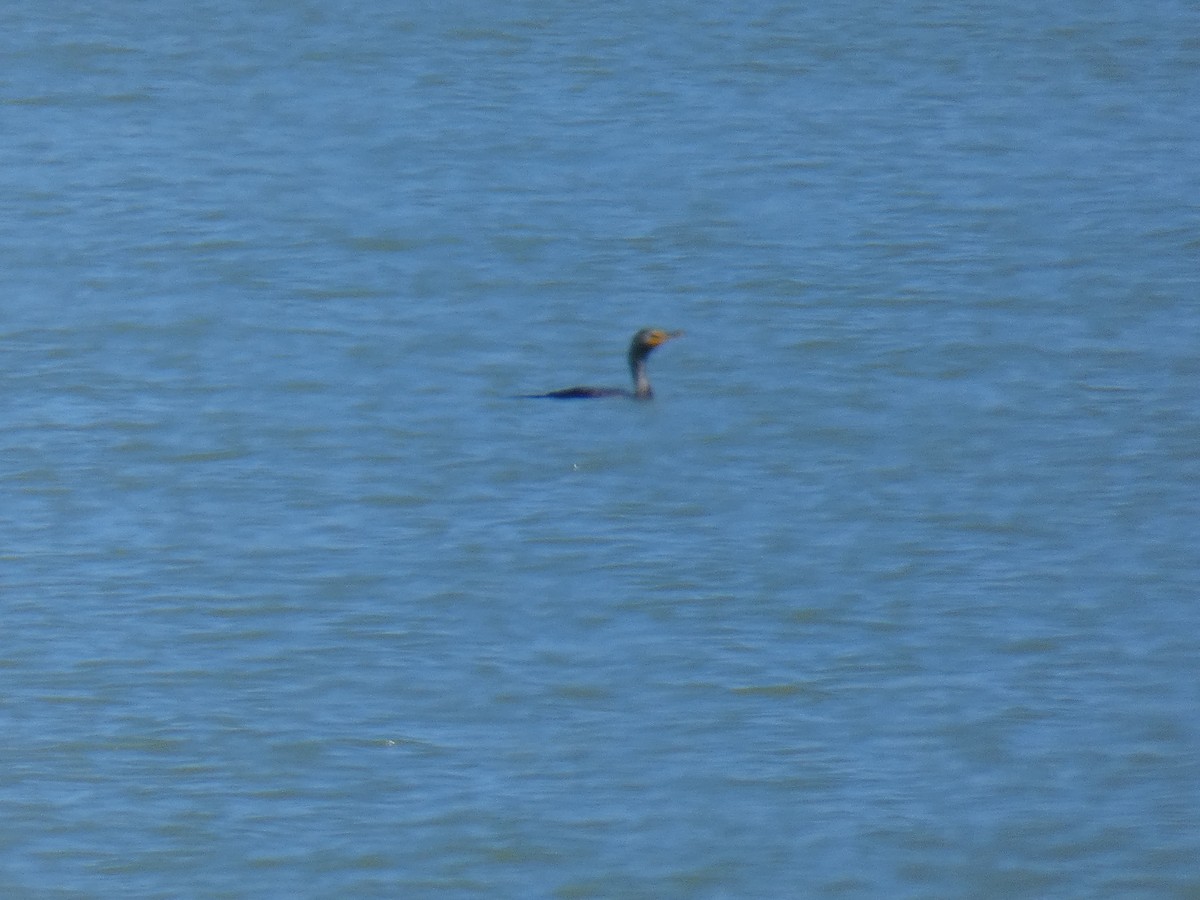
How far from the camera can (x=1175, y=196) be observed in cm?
1895

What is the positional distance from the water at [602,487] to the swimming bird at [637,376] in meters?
0.10

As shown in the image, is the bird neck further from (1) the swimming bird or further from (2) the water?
(2) the water

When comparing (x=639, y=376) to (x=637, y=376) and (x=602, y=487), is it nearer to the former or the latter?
(x=637, y=376)

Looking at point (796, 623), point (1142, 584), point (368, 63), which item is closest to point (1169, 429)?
point (1142, 584)

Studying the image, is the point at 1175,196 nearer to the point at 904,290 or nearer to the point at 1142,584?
the point at 904,290

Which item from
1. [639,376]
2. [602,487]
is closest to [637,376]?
[639,376]

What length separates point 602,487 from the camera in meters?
12.5

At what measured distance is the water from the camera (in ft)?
27.5

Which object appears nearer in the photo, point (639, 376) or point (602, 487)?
point (602, 487)

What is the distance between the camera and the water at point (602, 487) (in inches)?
330

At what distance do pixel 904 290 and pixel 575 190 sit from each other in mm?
4029

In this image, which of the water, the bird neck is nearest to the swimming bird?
the bird neck

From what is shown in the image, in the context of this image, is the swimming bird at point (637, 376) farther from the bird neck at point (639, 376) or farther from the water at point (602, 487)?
the water at point (602, 487)

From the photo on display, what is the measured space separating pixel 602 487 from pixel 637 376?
1.73 m
